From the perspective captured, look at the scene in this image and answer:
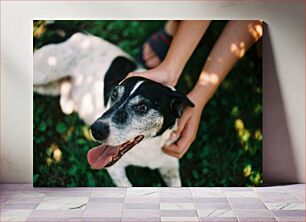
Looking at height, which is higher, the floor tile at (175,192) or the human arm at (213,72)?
the human arm at (213,72)

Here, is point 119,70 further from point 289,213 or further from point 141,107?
point 289,213

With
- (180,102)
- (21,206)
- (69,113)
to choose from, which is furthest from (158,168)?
(21,206)

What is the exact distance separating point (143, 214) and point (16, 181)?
5.38ft

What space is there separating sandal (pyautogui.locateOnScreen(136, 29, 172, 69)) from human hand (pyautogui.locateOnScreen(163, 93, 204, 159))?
0.46 metres

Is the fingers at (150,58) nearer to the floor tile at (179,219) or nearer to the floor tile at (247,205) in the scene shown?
the floor tile at (247,205)

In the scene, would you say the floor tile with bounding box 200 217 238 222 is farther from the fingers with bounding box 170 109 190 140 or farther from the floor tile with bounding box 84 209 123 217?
the fingers with bounding box 170 109 190 140

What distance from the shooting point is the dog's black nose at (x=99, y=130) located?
17.0 ft

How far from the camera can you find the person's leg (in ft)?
17.2

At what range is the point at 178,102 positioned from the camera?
17.2ft

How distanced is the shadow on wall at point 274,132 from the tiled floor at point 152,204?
0.18m

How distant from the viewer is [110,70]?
527 cm

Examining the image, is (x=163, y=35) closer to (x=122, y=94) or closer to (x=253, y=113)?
(x=122, y=94)

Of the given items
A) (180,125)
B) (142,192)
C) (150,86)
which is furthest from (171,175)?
(150,86)

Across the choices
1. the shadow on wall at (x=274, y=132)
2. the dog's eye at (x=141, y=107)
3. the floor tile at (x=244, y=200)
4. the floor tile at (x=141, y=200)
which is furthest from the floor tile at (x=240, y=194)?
the dog's eye at (x=141, y=107)
